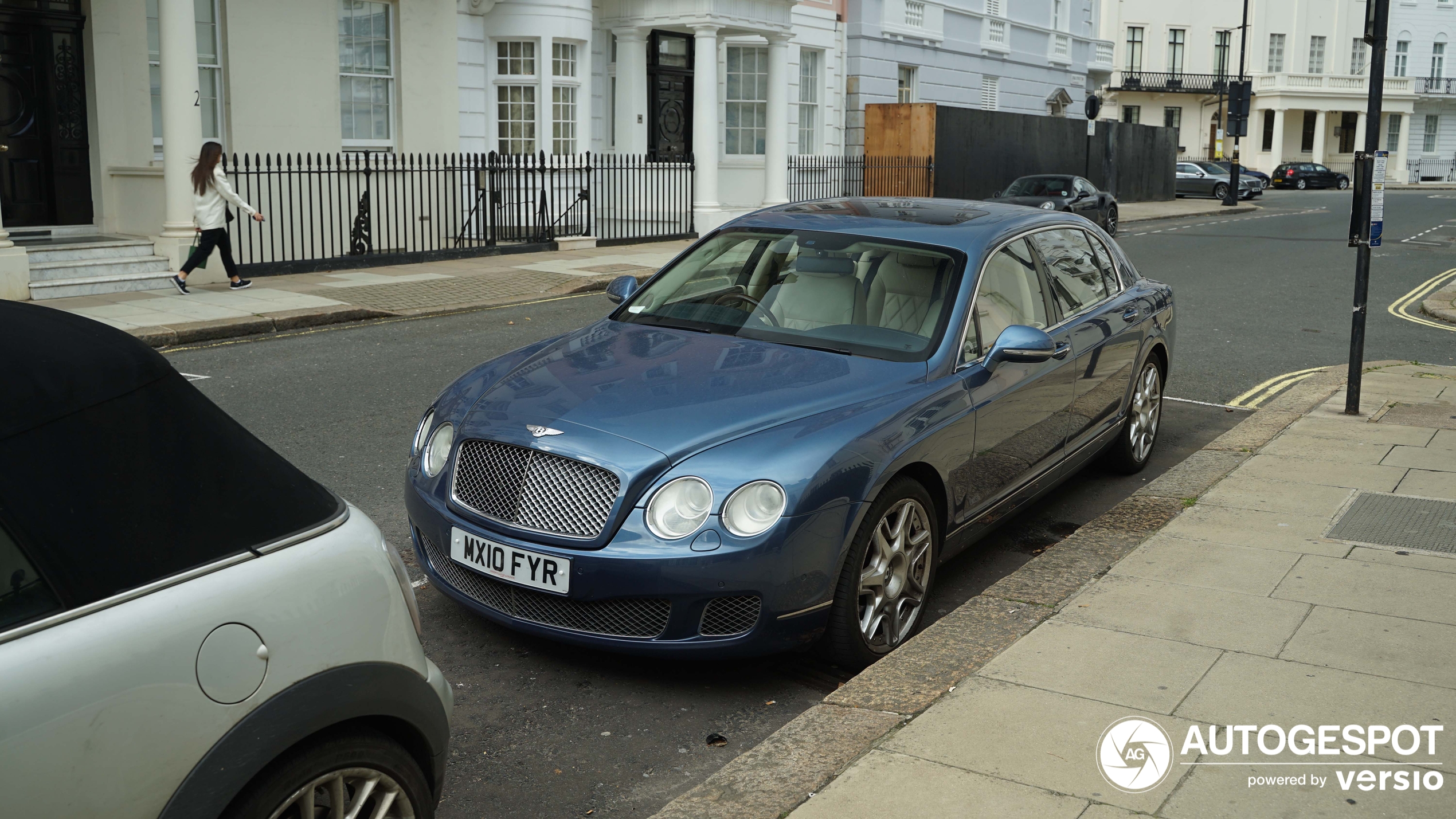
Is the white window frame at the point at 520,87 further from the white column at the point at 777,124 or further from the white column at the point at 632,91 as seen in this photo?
the white column at the point at 777,124

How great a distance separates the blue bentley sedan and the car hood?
0.04ft

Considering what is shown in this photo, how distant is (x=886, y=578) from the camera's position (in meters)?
4.51

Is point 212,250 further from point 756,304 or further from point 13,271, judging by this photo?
point 756,304

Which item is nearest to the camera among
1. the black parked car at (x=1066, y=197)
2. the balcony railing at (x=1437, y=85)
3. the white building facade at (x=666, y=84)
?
the white building facade at (x=666, y=84)

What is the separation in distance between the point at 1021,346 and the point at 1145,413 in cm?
241

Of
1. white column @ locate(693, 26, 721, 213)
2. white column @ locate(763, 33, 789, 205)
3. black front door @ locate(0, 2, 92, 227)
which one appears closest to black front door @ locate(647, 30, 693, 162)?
white column @ locate(693, 26, 721, 213)

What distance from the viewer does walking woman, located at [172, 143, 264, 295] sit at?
13664mm

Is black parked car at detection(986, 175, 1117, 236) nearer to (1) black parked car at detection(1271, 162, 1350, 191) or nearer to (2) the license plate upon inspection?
(2) the license plate

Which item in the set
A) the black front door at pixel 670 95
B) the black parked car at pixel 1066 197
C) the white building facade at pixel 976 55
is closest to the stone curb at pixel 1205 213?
the black parked car at pixel 1066 197

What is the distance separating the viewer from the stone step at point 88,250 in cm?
1378

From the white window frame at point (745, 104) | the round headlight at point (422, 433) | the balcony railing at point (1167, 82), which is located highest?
the balcony railing at point (1167, 82)

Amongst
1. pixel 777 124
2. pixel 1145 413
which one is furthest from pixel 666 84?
pixel 1145 413

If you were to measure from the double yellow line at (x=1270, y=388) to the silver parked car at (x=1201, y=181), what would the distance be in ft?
119

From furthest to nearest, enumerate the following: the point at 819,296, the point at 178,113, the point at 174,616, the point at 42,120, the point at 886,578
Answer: the point at 42,120 < the point at 178,113 < the point at 819,296 < the point at 886,578 < the point at 174,616
